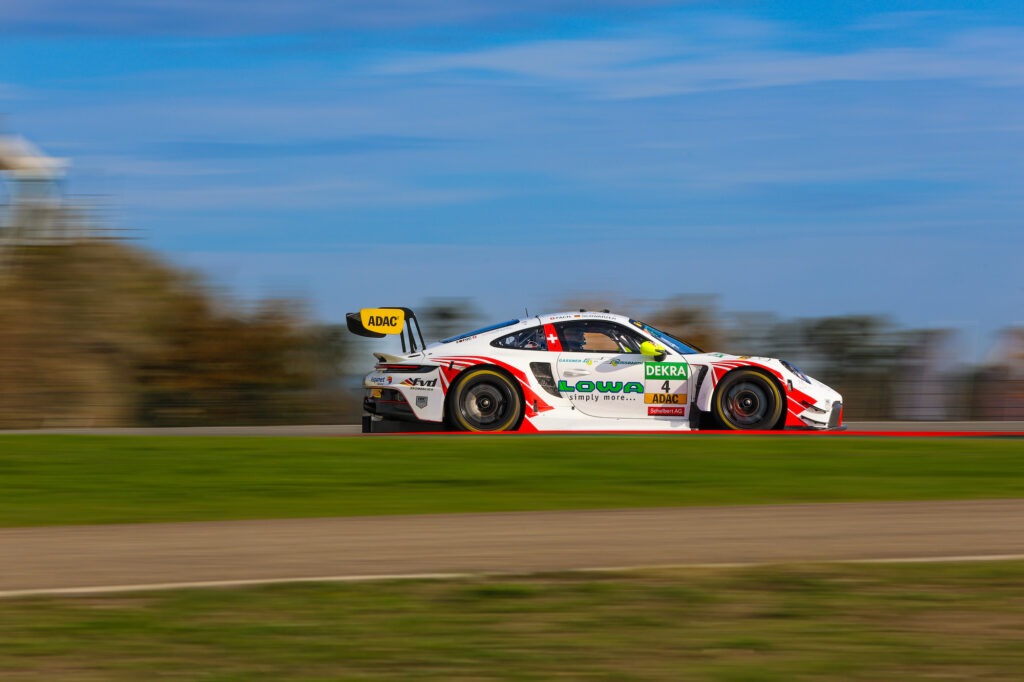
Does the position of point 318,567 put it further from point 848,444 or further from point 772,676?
point 848,444

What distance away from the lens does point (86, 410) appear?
2383 cm

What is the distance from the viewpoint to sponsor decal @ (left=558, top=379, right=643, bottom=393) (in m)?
15.4

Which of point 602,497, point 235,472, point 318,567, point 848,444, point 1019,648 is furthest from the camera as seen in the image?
point 848,444

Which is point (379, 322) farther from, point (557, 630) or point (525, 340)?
point (557, 630)

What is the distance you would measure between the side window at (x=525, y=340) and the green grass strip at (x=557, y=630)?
8437 mm

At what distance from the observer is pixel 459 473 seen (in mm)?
12180

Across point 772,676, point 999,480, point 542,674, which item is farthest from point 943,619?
point 999,480

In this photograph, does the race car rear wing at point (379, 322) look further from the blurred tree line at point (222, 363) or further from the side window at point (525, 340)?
the blurred tree line at point (222, 363)

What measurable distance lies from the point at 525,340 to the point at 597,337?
0.84m

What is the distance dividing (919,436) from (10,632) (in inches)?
479

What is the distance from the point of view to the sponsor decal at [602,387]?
50.4 feet

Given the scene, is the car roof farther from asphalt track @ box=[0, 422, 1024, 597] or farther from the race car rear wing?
asphalt track @ box=[0, 422, 1024, 597]

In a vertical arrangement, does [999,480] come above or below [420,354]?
below

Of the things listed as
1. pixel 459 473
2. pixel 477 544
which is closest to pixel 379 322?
pixel 459 473
